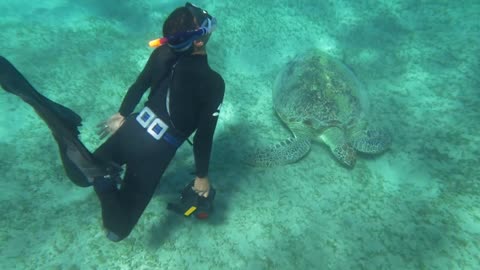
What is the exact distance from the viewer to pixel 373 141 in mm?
3750

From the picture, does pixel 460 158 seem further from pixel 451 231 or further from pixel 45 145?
pixel 45 145

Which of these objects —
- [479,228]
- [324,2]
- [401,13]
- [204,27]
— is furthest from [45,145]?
[401,13]

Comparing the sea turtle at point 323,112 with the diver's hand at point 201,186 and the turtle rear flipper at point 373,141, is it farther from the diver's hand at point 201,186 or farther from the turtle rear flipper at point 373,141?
the diver's hand at point 201,186

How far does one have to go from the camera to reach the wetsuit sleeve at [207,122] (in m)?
2.21

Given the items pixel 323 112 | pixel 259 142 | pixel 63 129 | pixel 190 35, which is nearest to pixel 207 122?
pixel 190 35

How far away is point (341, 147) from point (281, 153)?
0.74 metres

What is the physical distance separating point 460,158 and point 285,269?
266 cm

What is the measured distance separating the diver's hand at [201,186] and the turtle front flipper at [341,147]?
1.87 meters

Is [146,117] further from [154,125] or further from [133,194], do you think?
[133,194]

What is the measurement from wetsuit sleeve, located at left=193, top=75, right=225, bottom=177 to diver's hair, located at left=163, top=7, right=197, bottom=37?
446mm

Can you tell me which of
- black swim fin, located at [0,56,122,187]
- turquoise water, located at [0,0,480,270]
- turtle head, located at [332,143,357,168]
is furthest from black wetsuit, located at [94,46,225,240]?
turtle head, located at [332,143,357,168]

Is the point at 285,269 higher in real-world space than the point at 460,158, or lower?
lower

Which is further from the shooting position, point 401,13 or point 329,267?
point 401,13

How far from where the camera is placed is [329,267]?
8.41ft
